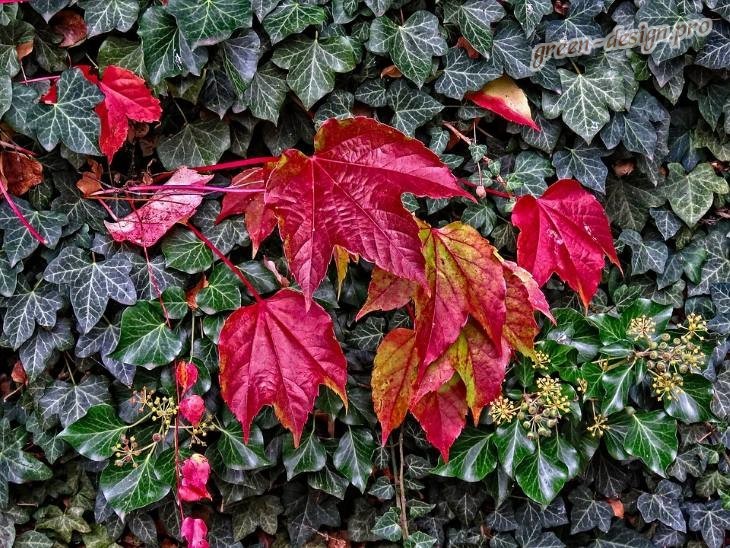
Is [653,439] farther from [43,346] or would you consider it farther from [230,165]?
[43,346]

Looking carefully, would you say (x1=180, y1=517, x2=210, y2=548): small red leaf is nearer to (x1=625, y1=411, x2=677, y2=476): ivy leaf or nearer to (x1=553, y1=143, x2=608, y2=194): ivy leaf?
(x1=625, y1=411, x2=677, y2=476): ivy leaf

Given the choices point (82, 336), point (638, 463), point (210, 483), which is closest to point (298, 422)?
point (210, 483)

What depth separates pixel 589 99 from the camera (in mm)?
1613

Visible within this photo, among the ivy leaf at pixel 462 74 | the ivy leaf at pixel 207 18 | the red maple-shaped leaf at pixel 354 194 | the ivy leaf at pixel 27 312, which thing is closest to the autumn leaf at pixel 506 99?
the ivy leaf at pixel 462 74

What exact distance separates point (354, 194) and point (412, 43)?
46 centimetres

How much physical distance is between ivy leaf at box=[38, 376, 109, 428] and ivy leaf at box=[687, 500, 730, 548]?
1.41 m

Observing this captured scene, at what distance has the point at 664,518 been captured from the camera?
1.76 meters

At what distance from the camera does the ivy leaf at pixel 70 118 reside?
56.5 inches

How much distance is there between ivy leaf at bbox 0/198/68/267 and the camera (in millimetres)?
1512

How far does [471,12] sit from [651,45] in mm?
409

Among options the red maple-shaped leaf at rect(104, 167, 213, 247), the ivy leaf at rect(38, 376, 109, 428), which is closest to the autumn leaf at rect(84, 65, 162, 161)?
the red maple-shaped leaf at rect(104, 167, 213, 247)

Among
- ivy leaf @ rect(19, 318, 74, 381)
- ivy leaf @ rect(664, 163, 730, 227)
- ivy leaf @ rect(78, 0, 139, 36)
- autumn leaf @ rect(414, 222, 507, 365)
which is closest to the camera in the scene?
autumn leaf @ rect(414, 222, 507, 365)

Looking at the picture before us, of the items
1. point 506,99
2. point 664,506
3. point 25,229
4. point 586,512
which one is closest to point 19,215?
point 25,229

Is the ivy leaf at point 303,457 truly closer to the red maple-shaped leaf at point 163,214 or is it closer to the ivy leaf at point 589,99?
the red maple-shaped leaf at point 163,214
